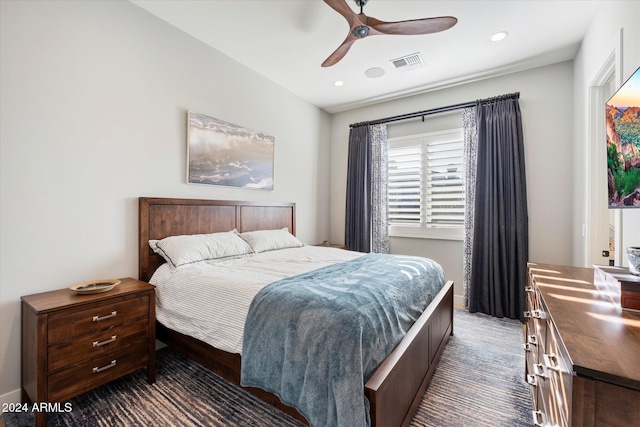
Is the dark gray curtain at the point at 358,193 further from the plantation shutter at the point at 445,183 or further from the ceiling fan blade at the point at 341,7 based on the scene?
the ceiling fan blade at the point at 341,7

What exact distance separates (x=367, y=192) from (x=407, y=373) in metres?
3.09

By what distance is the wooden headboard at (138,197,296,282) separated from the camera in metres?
2.52

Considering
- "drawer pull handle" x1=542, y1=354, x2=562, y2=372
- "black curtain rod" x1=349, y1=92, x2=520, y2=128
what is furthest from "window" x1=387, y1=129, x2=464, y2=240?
"drawer pull handle" x1=542, y1=354, x2=562, y2=372

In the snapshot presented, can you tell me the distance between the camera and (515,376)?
7.20 ft

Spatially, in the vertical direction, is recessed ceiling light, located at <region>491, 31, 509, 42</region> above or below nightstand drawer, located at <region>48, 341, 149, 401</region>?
above

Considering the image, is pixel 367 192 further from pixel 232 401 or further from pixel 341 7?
pixel 232 401

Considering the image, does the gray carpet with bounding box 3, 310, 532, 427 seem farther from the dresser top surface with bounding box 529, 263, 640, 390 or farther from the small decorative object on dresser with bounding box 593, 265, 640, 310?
the small decorative object on dresser with bounding box 593, 265, 640, 310

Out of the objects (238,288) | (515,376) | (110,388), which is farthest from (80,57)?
(515,376)

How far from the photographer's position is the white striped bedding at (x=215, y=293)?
5.77 feet

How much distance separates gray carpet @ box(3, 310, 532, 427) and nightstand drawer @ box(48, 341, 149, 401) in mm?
183

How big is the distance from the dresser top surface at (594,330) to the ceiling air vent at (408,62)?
2.72 m

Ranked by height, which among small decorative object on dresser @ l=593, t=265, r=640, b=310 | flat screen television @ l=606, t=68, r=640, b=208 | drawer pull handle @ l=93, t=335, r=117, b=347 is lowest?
drawer pull handle @ l=93, t=335, r=117, b=347

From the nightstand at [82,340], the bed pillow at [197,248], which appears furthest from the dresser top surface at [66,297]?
the bed pillow at [197,248]

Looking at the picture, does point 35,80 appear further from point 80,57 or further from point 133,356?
point 133,356
